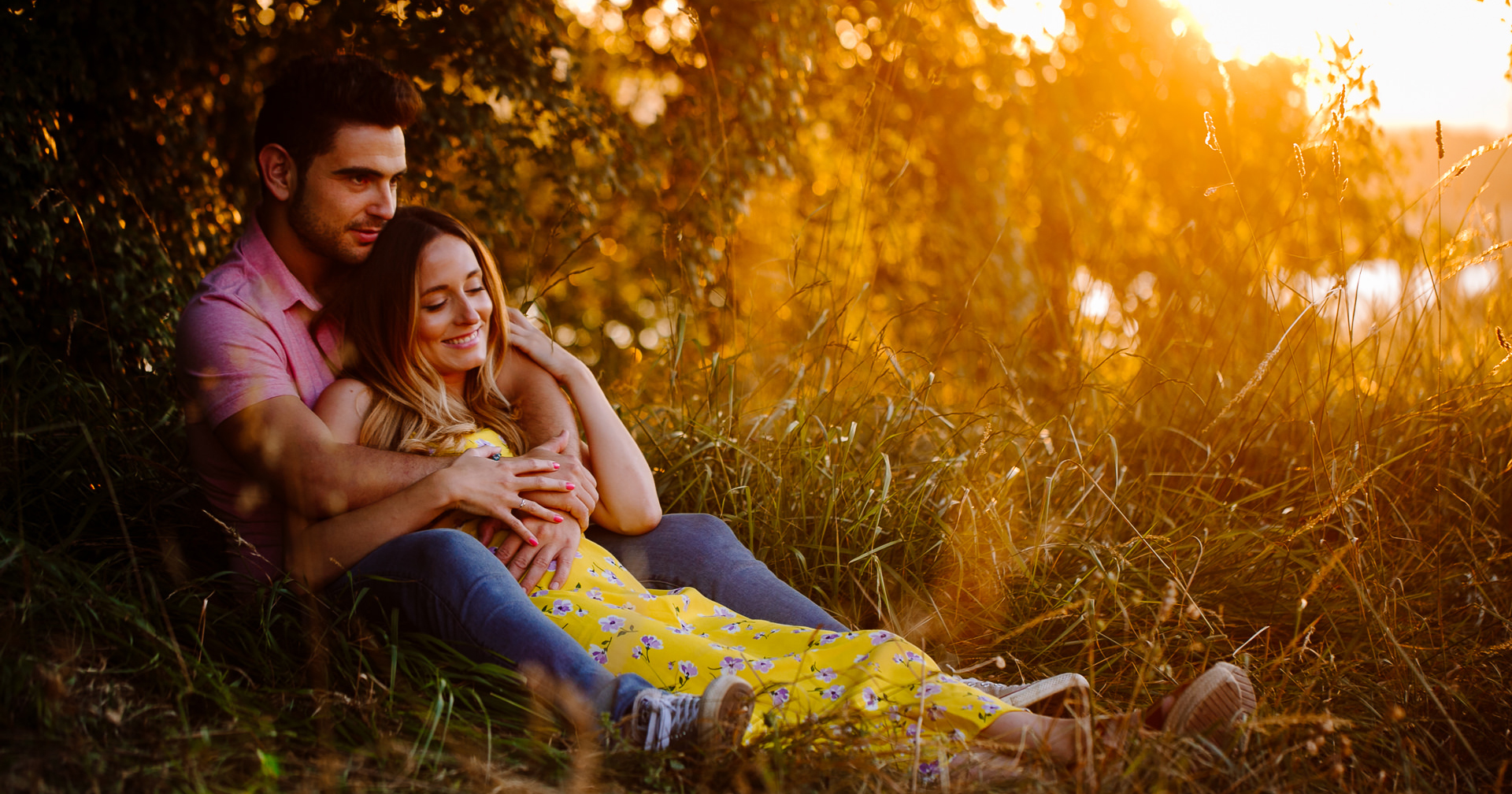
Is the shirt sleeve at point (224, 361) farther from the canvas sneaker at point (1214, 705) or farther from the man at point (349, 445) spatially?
the canvas sneaker at point (1214, 705)

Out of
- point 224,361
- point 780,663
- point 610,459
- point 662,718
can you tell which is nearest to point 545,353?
point 610,459

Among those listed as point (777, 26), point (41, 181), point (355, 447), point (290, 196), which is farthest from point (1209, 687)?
point (41, 181)

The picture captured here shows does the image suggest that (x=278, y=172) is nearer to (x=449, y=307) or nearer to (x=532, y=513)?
(x=449, y=307)

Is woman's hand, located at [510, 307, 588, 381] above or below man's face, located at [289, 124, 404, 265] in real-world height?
below

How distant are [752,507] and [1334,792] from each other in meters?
1.45

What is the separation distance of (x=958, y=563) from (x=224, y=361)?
68.8 inches

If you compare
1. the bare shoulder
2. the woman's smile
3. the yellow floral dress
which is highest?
the woman's smile

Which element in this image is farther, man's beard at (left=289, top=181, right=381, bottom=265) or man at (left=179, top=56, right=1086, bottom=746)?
man's beard at (left=289, top=181, right=381, bottom=265)

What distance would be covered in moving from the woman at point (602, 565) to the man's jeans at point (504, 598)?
0.15 feet

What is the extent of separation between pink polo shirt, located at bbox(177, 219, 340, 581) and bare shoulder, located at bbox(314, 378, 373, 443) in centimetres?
6

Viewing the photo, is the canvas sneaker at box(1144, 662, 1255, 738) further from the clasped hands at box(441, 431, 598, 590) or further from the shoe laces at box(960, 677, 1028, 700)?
the clasped hands at box(441, 431, 598, 590)

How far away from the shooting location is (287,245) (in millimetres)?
2363

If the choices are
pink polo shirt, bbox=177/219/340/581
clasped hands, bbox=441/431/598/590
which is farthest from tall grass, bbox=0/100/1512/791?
clasped hands, bbox=441/431/598/590

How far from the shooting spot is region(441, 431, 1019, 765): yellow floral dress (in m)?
1.69
